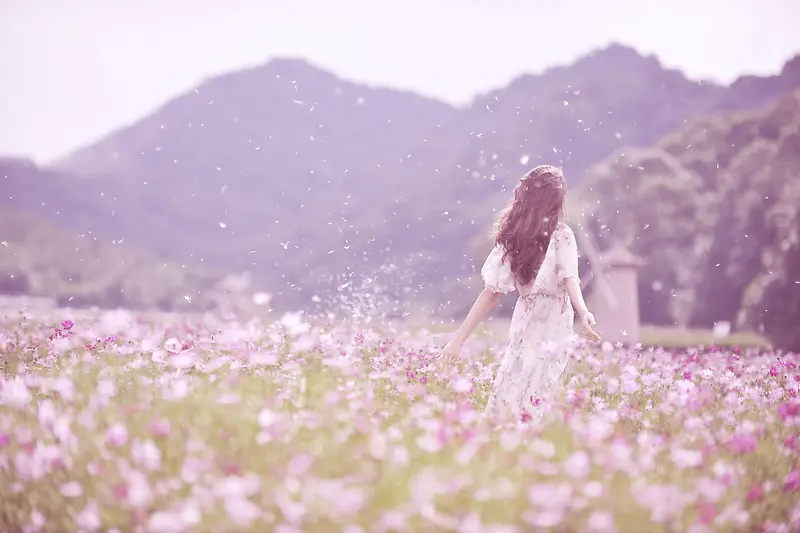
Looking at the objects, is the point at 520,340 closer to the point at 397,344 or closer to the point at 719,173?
the point at 397,344

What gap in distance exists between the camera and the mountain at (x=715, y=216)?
1186 cm

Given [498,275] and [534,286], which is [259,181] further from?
[534,286]

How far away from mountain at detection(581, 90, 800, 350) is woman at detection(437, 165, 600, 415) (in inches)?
336

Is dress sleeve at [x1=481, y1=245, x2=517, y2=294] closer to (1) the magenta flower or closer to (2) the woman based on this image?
(2) the woman

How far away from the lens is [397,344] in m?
6.57

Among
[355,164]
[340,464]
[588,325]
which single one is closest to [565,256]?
[588,325]

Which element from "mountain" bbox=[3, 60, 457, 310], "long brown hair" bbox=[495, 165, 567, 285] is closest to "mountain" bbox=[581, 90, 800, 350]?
"long brown hair" bbox=[495, 165, 567, 285]

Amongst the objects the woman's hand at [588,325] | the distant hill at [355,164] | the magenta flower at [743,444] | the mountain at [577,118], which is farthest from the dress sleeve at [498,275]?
the mountain at [577,118]

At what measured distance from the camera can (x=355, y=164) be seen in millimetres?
37500

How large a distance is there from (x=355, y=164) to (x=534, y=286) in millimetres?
33530

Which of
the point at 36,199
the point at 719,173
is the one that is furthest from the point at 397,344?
the point at 36,199

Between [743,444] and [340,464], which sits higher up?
[340,464]

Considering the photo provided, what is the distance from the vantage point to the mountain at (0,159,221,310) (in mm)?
20688

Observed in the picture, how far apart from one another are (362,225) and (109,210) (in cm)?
1259
